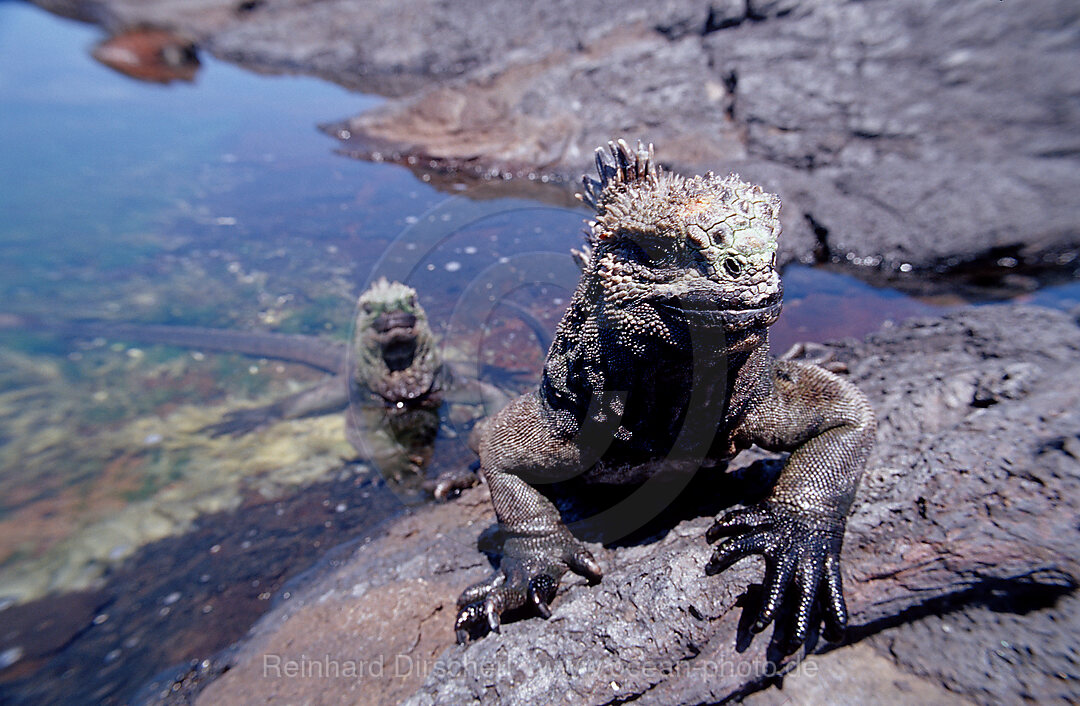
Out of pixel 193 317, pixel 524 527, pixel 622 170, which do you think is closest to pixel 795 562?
pixel 524 527

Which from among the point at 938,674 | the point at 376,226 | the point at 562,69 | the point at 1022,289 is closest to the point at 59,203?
the point at 376,226

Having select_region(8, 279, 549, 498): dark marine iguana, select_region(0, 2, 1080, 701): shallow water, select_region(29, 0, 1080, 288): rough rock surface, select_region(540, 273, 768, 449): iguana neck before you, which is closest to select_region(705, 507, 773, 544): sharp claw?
select_region(540, 273, 768, 449): iguana neck

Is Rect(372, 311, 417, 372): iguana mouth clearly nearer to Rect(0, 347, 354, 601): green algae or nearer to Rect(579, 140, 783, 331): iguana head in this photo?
Rect(0, 347, 354, 601): green algae

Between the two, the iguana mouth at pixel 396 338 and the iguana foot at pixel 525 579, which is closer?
the iguana foot at pixel 525 579

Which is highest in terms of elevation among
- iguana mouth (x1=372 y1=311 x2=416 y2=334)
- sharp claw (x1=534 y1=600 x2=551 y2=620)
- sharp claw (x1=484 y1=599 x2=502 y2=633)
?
iguana mouth (x1=372 y1=311 x2=416 y2=334)

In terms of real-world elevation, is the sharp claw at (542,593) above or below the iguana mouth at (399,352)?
below

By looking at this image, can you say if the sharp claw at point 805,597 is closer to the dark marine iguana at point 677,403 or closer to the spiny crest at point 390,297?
the dark marine iguana at point 677,403

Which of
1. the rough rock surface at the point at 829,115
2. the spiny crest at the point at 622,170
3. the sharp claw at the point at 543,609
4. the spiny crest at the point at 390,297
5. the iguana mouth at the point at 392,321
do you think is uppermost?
the rough rock surface at the point at 829,115

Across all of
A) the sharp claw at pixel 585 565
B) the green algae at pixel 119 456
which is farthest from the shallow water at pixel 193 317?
the sharp claw at pixel 585 565
